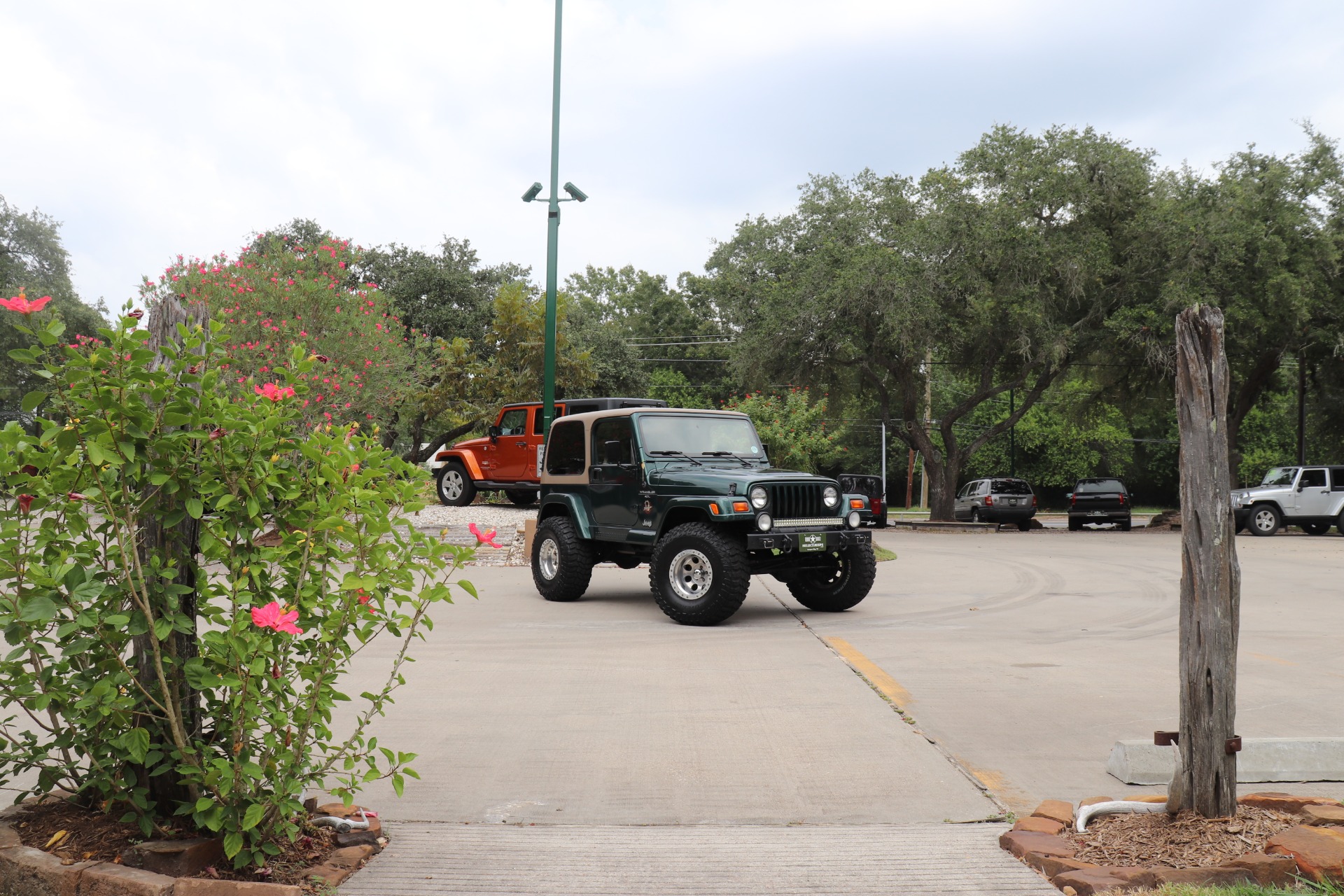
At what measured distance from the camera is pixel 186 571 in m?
3.54

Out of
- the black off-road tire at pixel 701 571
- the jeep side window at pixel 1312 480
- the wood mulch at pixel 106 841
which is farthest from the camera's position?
the jeep side window at pixel 1312 480

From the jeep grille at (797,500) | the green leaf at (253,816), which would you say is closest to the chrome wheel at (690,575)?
the jeep grille at (797,500)

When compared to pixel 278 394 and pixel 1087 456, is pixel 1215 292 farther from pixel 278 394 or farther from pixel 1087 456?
pixel 1087 456

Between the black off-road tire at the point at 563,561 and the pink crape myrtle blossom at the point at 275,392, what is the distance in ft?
27.9

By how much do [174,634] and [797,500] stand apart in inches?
306

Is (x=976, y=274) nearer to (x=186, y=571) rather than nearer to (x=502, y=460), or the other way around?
(x=502, y=460)

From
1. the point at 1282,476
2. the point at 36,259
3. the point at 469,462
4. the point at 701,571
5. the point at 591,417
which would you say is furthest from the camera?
the point at 36,259

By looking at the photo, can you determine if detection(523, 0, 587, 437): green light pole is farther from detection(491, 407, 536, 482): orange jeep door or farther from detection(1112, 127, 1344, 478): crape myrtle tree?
detection(1112, 127, 1344, 478): crape myrtle tree

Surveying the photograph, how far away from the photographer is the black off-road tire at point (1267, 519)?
91.9 ft

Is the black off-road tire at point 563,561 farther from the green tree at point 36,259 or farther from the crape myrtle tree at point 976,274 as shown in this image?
the green tree at point 36,259

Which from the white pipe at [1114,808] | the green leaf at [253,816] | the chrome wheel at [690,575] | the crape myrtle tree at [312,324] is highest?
the crape myrtle tree at [312,324]

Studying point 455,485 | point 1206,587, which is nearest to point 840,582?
point 1206,587

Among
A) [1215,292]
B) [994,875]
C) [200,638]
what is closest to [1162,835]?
[994,875]

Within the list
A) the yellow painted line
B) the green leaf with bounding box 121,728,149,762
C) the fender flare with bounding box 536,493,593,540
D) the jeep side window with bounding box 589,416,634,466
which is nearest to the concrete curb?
the yellow painted line
